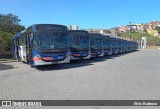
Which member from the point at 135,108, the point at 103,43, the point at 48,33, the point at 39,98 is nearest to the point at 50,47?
the point at 48,33

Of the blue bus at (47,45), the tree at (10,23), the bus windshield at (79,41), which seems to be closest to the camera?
the blue bus at (47,45)

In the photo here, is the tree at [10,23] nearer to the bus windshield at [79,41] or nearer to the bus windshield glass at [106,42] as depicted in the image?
the bus windshield glass at [106,42]

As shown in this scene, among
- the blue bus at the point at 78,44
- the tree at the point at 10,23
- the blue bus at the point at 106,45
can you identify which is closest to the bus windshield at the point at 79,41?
the blue bus at the point at 78,44

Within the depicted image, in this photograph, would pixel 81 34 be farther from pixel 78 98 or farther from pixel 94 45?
pixel 78 98

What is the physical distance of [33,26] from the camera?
53.1ft

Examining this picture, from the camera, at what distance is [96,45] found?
26250 millimetres

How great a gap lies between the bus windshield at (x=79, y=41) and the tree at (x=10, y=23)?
107ft

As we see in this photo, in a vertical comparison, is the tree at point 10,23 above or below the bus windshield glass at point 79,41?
above

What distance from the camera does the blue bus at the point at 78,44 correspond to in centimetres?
2077

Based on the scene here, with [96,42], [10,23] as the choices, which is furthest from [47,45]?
[10,23]

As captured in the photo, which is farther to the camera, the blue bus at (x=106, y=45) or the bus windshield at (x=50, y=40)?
the blue bus at (x=106, y=45)

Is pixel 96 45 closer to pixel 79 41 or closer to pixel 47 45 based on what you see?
pixel 79 41

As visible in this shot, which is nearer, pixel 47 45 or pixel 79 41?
pixel 47 45

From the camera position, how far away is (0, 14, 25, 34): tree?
52.2 m
